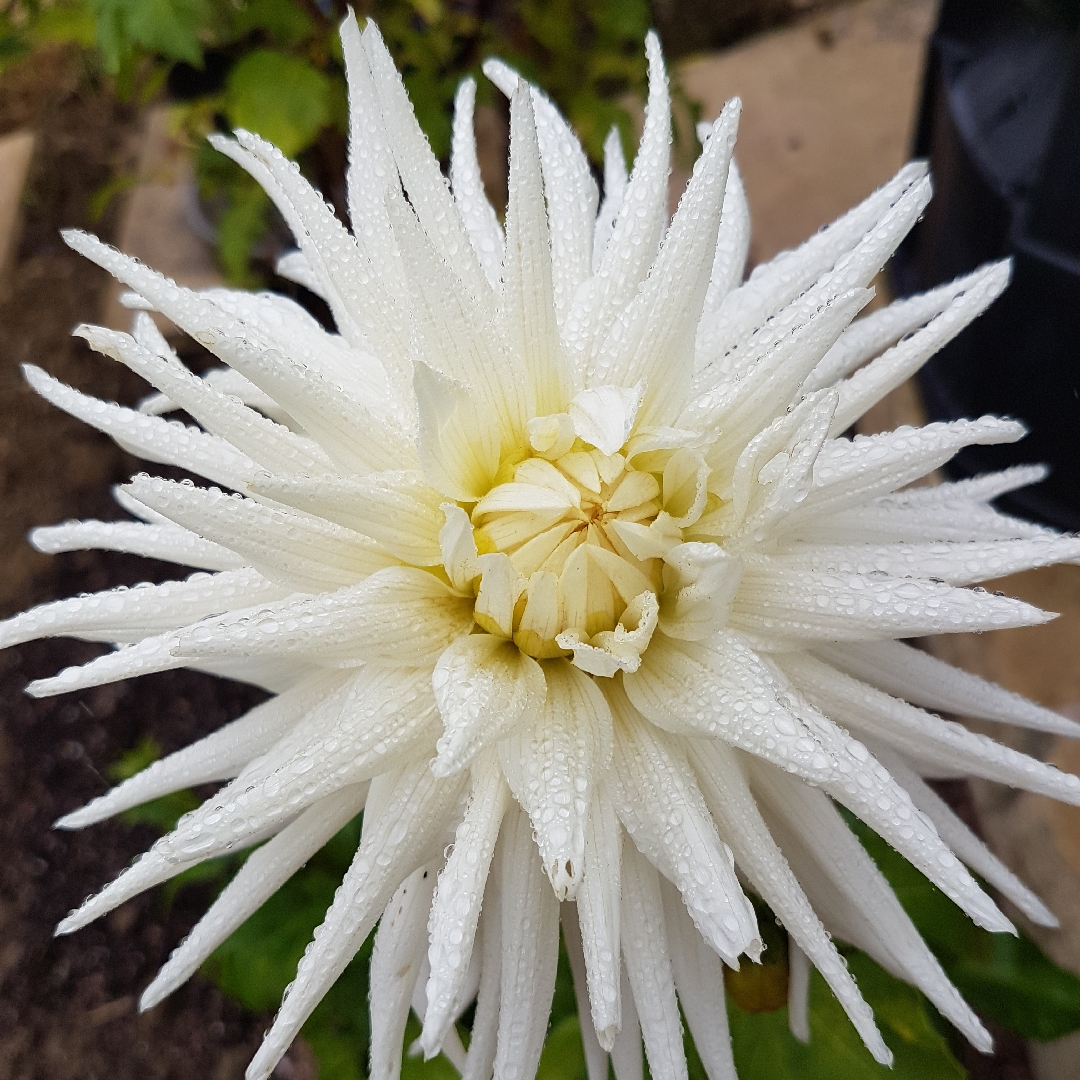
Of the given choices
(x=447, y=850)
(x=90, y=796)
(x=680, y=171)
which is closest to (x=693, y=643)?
(x=447, y=850)

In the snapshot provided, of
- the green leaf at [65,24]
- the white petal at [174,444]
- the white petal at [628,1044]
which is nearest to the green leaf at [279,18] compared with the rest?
the green leaf at [65,24]

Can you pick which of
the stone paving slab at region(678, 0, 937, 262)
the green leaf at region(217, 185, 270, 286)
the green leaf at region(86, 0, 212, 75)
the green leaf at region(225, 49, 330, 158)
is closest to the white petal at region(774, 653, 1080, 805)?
the green leaf at region(86, 0, 212, 75)

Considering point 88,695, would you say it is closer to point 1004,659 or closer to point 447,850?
point 447,850

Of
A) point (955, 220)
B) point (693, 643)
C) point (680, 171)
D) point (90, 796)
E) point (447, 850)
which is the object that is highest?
point (680, 171)

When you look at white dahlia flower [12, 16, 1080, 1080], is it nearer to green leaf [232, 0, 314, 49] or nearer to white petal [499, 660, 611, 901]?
white petal [499, 660, 611, 901]

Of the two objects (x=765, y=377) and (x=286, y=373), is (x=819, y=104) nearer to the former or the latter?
(x=765, y=377)

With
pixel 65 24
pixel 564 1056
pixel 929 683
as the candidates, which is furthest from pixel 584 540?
pixel 65 24
